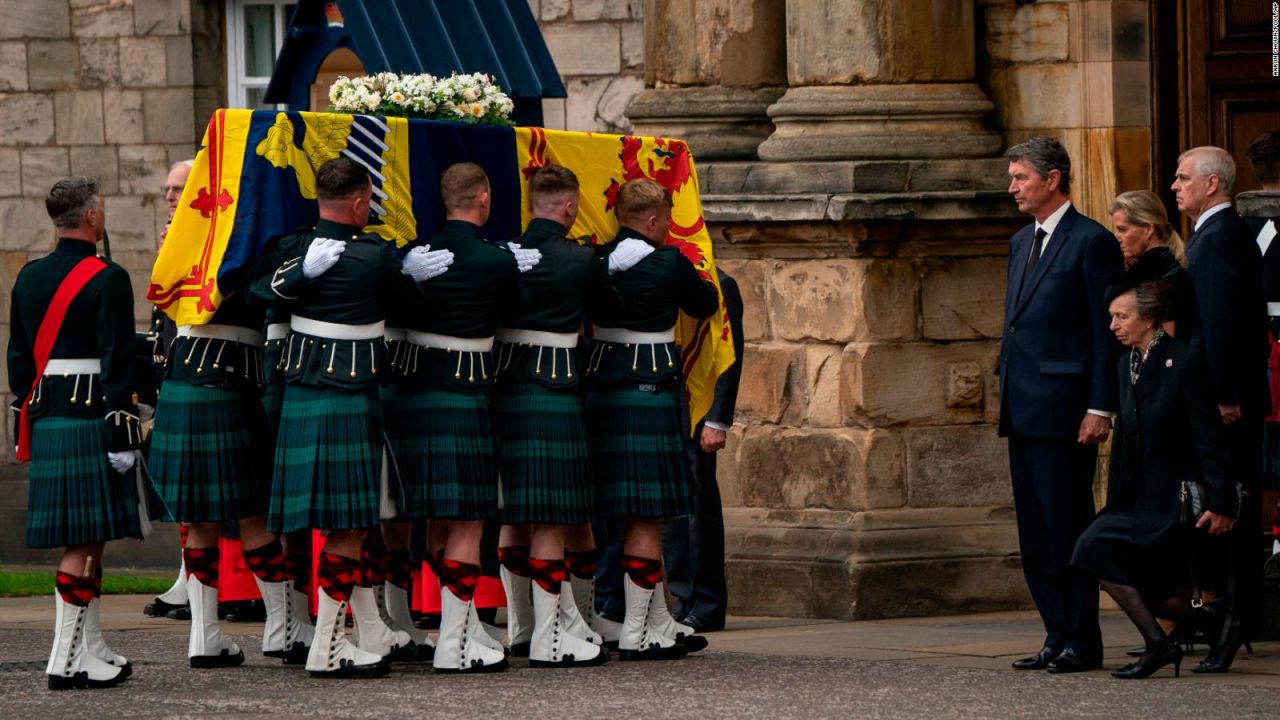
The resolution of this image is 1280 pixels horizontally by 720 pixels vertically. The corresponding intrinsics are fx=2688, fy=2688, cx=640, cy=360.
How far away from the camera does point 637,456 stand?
10.0 m

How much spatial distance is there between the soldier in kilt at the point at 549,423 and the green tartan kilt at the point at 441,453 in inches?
8.3

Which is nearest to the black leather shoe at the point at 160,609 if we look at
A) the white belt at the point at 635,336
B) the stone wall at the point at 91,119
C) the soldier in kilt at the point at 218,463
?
the soldier in kilt at the point at 218,463

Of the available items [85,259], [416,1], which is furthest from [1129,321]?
[416,1]

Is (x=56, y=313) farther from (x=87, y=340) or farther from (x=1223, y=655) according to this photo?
(x=1223, y=655)

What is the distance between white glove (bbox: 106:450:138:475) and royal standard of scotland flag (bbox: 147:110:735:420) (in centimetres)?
59

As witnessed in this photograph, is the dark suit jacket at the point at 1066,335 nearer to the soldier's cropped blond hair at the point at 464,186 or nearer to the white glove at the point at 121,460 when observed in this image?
the soldier's cropped blond hair at the point at 464,186

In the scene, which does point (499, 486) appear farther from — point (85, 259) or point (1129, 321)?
point (1129, 321)

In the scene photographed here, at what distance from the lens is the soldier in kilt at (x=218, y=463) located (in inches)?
386

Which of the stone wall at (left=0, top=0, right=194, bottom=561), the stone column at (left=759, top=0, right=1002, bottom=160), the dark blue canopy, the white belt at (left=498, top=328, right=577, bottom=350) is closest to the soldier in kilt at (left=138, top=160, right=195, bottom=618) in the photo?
the dark blue canopy

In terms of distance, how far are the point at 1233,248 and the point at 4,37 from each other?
30.3 ft

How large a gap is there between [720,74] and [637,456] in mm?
3061

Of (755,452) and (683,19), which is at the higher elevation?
(683,19)

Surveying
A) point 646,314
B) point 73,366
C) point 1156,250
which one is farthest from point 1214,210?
point 73,366

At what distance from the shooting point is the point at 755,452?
12.0m
